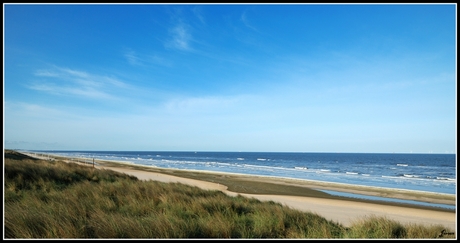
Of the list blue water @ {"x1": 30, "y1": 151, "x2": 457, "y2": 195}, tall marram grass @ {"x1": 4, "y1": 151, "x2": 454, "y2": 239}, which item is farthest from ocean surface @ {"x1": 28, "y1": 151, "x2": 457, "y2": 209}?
tall marram grass @ {"x1": 4, "y1": 151, "x2": 454, "y2": 239}

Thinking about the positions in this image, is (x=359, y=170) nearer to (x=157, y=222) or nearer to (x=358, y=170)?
(x=358, y=170)

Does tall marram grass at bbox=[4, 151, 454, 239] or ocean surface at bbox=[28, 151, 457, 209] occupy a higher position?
tall marram grass at bbox=[4, 151, 454, 239]

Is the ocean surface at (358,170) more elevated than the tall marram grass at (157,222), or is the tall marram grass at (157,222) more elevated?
the tall marram grass at (157,222)

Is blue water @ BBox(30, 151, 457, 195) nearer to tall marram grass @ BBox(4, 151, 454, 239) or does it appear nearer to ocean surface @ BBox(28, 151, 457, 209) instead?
ocean surface @ BBox(28, 151, 457, 209)

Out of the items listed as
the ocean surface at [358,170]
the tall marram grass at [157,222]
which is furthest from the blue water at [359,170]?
the tall marram grass at [157,222]

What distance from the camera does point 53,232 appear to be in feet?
17.8

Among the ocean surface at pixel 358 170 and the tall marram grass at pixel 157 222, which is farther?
the ocean surface at pixel 358 170

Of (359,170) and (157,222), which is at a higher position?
(157,222)

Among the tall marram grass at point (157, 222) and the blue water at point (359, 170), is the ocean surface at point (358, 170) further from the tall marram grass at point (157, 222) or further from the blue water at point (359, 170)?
the tall marram grass at point (157, 222)

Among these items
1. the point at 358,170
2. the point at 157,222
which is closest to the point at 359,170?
the point at 358,170

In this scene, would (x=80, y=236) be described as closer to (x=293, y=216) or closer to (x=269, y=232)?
(x=269, y=232)

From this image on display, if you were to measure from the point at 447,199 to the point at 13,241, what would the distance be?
26.0 metres

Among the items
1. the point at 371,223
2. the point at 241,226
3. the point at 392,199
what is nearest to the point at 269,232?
the point at 241,226

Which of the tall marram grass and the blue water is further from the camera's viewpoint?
the blue water
